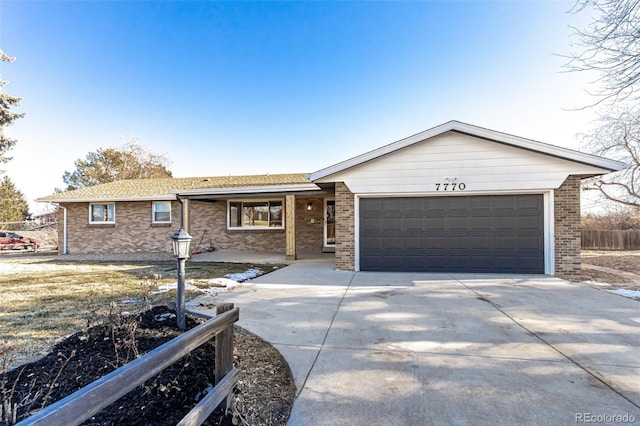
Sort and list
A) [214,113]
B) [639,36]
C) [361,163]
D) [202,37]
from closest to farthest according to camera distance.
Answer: [639,36] → [361,163] → [202,37] → [214,113]

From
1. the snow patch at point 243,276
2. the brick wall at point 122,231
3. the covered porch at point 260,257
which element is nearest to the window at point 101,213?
the brick wall at point 122,231

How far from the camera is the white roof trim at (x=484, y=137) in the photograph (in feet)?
24.4

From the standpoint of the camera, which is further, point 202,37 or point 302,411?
point 202,37

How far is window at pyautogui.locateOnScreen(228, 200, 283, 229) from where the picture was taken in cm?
1424

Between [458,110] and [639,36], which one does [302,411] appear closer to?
[639,36]

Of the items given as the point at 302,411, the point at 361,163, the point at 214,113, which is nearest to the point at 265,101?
the point at 214,113

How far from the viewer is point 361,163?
8.66 m

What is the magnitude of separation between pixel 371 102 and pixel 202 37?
7385mm

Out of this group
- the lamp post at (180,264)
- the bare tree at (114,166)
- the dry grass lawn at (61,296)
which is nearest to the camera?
the lamp post at (180,264)

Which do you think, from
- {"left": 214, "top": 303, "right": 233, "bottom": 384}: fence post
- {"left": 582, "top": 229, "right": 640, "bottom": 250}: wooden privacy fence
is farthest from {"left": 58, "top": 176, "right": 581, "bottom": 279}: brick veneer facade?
{"left": 582, "top": 229, "right": 640, "bottom": 250}: wooden privacy fence

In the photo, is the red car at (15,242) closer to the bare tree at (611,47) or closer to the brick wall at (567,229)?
the brick wall at (567,229)

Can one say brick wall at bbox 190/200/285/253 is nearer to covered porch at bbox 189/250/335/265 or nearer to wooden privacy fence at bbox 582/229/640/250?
covered porch at bbox 189/250/335/265

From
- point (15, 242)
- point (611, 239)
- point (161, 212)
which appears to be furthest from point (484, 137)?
→ point (15, 242)

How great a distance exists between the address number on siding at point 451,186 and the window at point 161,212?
12237mm
